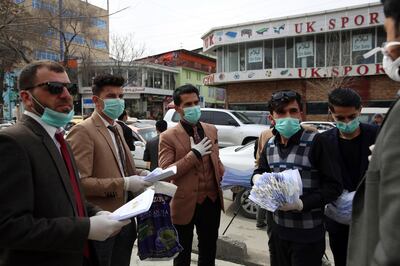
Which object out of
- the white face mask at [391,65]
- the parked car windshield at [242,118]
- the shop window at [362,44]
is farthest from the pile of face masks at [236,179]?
the shop window at [362,44]

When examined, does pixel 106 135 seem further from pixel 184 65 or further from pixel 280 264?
pixel 184 65

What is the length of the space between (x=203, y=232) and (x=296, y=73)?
2604cm

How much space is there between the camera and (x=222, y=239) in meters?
4.99

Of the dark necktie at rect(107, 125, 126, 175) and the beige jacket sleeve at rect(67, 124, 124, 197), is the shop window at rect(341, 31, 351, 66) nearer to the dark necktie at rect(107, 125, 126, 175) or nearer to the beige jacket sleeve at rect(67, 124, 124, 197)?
the dark necktie at rect(107, 125, 126, 175)

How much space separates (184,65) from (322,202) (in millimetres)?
54569

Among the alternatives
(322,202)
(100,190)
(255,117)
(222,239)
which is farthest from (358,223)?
(255,117)

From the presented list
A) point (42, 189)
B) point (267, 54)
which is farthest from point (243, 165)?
point (267, 54)

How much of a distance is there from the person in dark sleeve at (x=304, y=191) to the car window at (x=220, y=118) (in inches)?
484

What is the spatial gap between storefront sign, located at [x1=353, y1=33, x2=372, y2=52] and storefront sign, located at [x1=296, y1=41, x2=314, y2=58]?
9.44 feet

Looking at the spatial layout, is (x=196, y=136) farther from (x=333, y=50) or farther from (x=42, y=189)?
(x=333, y=50)

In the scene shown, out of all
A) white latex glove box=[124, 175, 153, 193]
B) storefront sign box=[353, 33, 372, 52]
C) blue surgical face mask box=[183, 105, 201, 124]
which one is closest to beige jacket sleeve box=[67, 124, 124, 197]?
white latex glove box=[124, 175, 153, 193]

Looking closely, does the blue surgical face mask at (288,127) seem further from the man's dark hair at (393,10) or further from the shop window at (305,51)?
the shop window at (305,51)

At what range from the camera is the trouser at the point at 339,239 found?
3180 millimetres

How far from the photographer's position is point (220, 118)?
15414 mm
